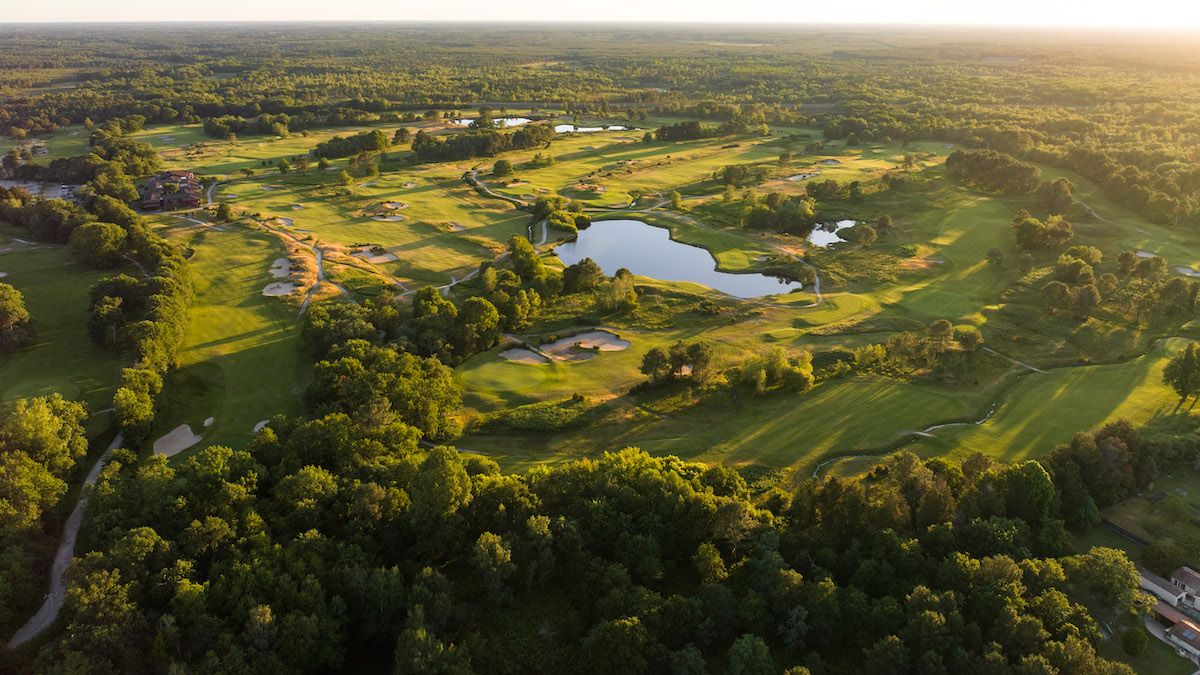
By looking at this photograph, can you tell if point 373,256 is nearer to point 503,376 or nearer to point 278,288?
point 278,288

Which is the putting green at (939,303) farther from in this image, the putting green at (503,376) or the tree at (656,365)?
the putting green at (503,376)

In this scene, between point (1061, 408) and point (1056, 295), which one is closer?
point (1061, 408)

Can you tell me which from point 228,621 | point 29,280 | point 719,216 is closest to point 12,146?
point 29,280

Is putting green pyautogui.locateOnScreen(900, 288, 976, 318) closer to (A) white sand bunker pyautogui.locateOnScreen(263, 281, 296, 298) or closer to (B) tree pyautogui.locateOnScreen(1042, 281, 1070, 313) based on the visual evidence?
(B) tree pyautogui.locateOnScreen(1042, 281, 1070, 313)

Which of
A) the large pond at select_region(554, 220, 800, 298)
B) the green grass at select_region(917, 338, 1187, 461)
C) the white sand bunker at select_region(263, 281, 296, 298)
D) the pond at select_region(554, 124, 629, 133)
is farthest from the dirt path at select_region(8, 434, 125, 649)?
the pond at select_region(554, 124, 629, 133)

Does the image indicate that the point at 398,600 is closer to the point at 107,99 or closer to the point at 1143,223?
the point at 1143,223

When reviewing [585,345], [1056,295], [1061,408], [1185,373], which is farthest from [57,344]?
[1056,295]
